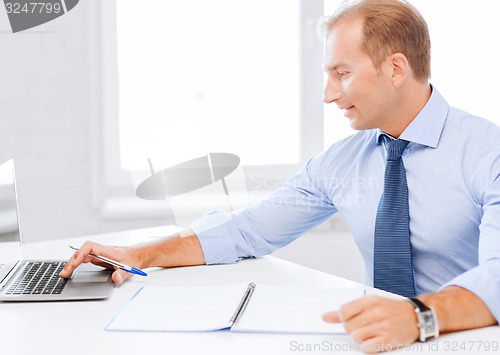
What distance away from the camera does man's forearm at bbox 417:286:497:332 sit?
921 mm

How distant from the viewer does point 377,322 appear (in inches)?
34.5

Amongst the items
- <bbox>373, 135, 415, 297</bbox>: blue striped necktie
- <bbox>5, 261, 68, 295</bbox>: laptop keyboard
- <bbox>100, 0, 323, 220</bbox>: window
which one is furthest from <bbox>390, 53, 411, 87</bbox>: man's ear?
<bbox>100, 0, 323, 220</bbox>: window

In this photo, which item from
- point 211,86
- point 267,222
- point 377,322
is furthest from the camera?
point 211,86

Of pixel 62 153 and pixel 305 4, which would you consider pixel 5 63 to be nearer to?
pixel 62 153

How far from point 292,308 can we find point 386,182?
443mm

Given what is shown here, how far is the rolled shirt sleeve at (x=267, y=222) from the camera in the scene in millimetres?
1484

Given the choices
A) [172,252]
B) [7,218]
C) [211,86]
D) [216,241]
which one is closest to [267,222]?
[216,241]

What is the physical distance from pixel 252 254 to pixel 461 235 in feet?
1.57

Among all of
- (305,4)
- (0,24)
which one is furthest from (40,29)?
(305,4)

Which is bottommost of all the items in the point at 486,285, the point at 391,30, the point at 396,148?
the point at 486,285

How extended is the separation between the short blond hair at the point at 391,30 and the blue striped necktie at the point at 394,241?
0.89 feet

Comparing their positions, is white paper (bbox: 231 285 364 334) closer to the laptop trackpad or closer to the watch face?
the watch face

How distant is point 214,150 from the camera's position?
8.99 ft

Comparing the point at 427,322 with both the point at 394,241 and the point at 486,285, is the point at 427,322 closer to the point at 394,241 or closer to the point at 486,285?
the point at 486,285
